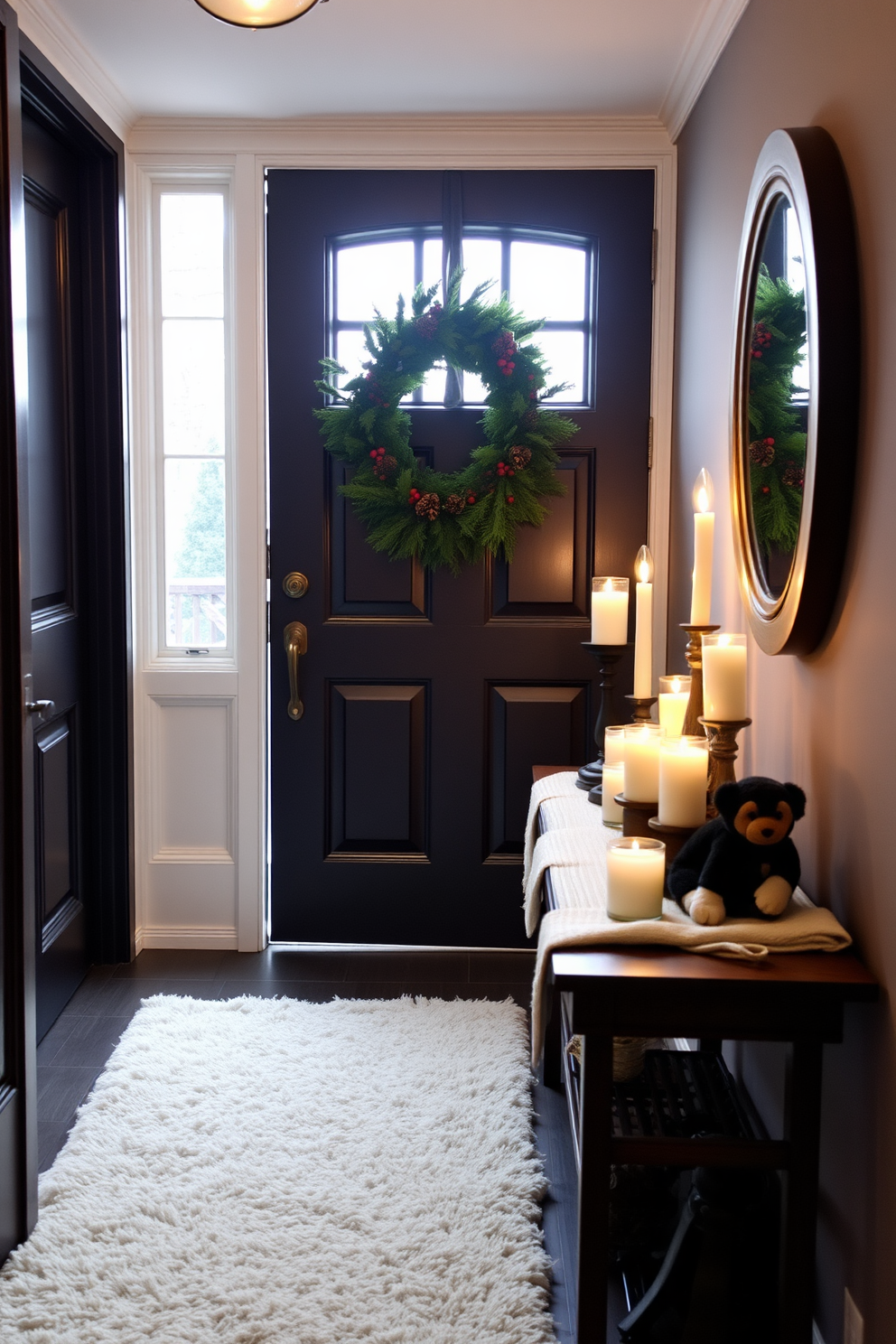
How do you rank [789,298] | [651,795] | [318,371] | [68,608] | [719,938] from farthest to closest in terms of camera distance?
[318,371] < [68,608] < [651,795] < [789,298] < [719,938]

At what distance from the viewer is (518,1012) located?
2.79 meters

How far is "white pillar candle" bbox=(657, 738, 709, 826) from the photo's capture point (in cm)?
168

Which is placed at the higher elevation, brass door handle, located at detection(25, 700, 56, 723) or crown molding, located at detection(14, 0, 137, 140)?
crown molding, located at detection(14, 0, 137, 140)

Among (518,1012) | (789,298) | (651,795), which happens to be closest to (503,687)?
(518,1012)

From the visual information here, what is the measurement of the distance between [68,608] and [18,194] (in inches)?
47.3

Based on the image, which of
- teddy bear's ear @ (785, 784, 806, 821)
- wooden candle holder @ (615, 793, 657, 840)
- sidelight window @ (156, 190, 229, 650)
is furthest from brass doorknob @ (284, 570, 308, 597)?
teddy bear's ear @ (785, 784, 806, 821)

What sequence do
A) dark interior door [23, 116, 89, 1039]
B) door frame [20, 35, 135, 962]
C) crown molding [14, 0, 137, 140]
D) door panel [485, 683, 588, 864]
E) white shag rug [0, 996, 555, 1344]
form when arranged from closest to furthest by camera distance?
white shag rug [0, 996, 555, 1344] → crown molding [14, 0, 137, 140] → dark interior door [23, 116, 89, 1039] → door frame [20, 35, 135, 962] → door panel [485, 683, 588, 864]

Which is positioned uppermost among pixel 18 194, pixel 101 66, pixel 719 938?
pixel 101 66

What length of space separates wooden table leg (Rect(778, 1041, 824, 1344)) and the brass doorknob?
2.01m

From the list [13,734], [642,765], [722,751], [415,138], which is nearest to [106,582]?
[13,734]

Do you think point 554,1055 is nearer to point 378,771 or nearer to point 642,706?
point 642,706

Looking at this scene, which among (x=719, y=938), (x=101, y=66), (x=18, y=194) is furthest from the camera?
(x=101, y=66)

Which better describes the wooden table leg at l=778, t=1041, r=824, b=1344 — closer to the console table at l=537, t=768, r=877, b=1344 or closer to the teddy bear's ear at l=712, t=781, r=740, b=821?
the console table at l=537, t=768, r=877, b=1344

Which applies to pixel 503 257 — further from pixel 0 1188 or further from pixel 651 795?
pixel 0 1188
